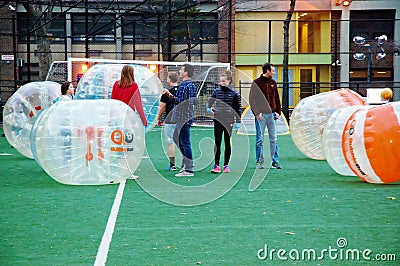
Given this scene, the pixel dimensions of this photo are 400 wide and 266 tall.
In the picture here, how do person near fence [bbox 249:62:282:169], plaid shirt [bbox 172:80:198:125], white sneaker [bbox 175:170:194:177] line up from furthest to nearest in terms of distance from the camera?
person near fence [bbox 249:62:282:169] < white sneaker [bbox 175:170:194:177] < plaid shirt [bbox 172:80:198:125]

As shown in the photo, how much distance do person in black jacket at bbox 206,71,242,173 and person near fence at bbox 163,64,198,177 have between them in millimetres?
468

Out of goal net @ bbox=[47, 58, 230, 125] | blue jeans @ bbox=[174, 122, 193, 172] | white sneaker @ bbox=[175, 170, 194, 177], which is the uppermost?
goal net @ bbox=[47, 58, 230, 125]

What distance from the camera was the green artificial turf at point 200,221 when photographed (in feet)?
21.8

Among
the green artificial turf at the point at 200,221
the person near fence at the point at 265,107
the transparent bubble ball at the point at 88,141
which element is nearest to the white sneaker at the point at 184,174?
the green artificial turf at the point at 200,221

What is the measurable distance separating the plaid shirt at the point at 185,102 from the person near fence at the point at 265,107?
1.46 meters

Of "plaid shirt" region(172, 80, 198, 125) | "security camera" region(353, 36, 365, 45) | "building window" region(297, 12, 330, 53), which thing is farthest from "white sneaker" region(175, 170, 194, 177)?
"building window" region(297, 12, 330, 53)

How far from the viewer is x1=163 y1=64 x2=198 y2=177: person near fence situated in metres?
12.0

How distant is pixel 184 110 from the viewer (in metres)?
12.2

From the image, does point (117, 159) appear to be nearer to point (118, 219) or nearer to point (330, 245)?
point (118, 219)

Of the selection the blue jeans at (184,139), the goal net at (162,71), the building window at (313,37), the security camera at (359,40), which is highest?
the building window at (313,37)

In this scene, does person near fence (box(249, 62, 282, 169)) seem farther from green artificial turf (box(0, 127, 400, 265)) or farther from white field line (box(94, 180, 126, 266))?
white field line (box(94, 180, 126, 266))

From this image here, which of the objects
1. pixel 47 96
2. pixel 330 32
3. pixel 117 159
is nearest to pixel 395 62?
pixel 330 32

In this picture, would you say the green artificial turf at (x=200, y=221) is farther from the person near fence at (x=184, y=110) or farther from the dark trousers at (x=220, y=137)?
the person near fence at (x=184, y=110)

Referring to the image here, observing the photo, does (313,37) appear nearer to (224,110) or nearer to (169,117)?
(224,110)
